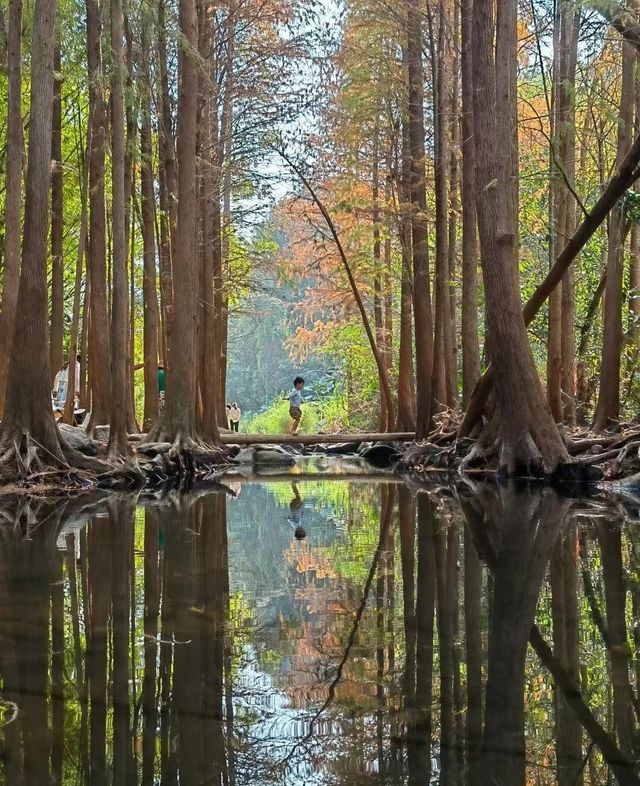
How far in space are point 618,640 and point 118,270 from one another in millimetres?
9896

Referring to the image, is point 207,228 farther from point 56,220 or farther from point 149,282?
point 56,220

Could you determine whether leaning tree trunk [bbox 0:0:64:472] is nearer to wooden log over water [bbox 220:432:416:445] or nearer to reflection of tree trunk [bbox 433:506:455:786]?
reflection of tree trunk [bbox 433:506:455:786]

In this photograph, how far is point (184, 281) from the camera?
13.8 m

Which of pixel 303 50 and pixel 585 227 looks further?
pixel 303 50

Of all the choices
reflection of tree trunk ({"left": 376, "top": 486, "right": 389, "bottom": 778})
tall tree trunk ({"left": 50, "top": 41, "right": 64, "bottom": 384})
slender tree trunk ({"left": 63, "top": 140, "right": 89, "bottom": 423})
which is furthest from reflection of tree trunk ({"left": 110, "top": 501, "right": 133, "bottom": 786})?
tall tree trunk ({"left": 50, "top": 41, "right": 64, "bottom": 384})

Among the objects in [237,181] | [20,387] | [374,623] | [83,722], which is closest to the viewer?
[83,722]

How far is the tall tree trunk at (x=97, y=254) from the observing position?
534 inches

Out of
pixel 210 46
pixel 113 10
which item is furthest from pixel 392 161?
pixel 113 10

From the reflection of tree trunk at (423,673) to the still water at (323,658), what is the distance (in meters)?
0.01

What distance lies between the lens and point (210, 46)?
17.3 m

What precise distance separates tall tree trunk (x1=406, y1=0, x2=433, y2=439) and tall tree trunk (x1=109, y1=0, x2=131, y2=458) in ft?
20.4

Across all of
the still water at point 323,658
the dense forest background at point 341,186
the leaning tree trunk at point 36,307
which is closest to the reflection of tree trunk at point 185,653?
the still water at point 323,658

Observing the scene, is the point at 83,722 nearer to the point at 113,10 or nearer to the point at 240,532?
the point at 240,532

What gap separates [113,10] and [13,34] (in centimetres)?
134
